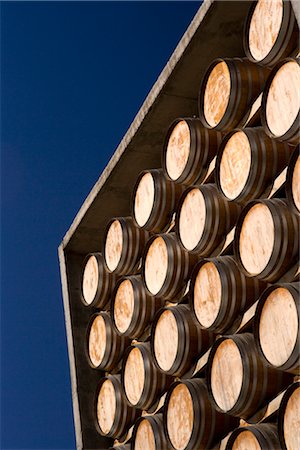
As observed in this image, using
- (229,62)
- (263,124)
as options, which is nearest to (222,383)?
(263,124)

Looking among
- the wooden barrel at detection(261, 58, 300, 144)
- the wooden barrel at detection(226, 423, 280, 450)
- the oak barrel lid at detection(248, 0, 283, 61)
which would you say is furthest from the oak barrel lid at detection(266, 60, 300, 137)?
the wooden barrel at detection(226, 423, 280, 450)

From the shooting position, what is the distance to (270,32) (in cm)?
928

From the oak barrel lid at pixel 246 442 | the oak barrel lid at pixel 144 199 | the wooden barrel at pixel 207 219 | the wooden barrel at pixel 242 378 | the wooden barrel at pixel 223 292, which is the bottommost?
the oak barrel lid at pixel 246 442

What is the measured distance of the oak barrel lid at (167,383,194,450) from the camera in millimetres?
9883

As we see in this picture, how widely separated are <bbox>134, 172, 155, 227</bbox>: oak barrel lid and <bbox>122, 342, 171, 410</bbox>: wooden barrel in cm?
144

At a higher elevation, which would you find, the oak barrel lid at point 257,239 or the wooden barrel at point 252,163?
the wooden barrel at point 252,163

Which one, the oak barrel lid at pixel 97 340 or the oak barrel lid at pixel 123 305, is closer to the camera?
the oak barrel lid at pixel 123 305

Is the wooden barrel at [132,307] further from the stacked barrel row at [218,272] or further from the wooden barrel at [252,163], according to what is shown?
the wooden barrel at [252,163]

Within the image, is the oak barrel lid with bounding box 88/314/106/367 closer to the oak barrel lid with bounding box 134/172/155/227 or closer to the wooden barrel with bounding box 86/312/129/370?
the wooden barrel with bounding box 86/312/129/370

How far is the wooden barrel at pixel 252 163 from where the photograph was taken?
9.20m

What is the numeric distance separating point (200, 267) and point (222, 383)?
123 centimetres

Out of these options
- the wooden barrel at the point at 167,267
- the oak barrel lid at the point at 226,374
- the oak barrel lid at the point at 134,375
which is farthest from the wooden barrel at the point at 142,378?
the oak barrel lid at the point at 226,374

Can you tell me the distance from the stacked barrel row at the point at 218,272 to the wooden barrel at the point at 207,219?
0.5 inches

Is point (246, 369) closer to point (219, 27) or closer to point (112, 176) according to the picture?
point (219, 27)
